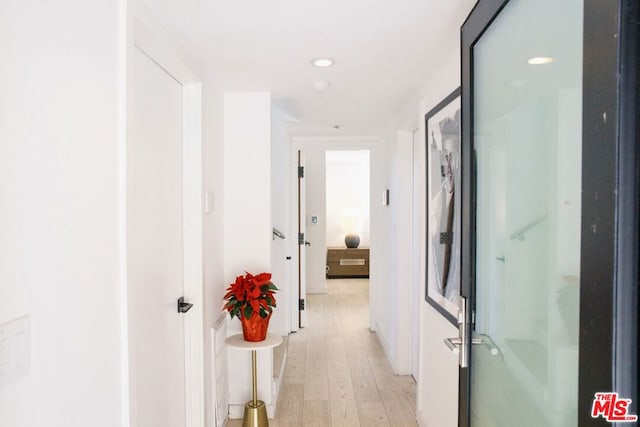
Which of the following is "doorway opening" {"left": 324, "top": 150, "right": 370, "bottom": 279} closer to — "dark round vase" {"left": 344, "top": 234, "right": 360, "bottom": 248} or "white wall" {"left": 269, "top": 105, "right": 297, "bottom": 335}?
"dark round vase" {"left": 344, "top": 234, "right": 360, "bottom": 248}

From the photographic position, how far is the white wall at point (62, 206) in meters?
0.86

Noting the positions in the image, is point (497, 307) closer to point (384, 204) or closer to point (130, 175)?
point (130, 175)

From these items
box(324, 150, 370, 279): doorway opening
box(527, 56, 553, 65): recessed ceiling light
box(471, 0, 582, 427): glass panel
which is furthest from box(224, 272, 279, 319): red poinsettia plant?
box(324, 150, 370, 279): doorway opening

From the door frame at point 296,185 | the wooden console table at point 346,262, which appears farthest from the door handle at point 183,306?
the wooden console table at point 346,262

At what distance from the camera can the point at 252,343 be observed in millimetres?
2402

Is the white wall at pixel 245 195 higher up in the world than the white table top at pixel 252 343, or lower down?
higher up

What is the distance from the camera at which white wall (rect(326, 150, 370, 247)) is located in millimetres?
8180

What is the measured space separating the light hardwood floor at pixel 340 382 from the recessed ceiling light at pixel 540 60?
2.46 meters

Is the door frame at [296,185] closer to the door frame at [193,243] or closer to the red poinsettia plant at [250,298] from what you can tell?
the red poinsettia plant at [250,298]

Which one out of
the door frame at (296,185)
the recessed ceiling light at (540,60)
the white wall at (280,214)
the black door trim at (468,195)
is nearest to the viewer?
the recessed ceiling light at (540,60)

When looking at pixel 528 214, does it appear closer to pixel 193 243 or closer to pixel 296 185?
pixel 193 243

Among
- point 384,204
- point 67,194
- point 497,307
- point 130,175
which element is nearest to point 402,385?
point 384,204

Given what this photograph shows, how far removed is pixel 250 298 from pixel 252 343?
30 centimetres

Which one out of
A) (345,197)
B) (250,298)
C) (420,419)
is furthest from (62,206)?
(345,197)
